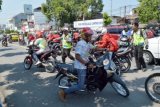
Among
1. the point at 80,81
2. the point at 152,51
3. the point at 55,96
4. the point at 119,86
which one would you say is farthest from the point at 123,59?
the point at 80,81

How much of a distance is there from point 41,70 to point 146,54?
4.29 meters

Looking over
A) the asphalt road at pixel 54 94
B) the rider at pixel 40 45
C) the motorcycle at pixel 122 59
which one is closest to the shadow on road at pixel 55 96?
the asphalt road at pixel 54 94

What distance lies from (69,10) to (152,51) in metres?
47.4

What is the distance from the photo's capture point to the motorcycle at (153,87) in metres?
6.94

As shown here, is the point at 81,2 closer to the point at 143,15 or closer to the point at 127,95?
the point at 143,15

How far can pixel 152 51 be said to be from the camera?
1231cm

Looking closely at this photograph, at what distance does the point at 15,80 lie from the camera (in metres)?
11.0

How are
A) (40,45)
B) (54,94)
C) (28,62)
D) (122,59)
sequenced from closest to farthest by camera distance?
(54,94) → (122,59) → (40,45) → (28,62)

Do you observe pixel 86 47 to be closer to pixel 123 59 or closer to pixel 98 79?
pixel 98 79

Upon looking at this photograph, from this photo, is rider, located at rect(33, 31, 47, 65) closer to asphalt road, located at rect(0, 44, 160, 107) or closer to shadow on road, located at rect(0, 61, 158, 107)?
asphalt road, located at rect(0, 44, 160, 107)

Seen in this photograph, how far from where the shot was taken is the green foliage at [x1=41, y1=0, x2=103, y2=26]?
2291 inches

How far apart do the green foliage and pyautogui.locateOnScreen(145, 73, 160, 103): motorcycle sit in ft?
167

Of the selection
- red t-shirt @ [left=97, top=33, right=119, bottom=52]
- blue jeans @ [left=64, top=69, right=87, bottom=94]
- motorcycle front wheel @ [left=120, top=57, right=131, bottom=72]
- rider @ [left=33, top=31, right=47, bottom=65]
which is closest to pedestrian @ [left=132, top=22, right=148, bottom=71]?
motorcycle front wheel @ [left=120, top=57, right=131, bottom=72]

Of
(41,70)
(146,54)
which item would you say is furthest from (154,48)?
(41,70)
